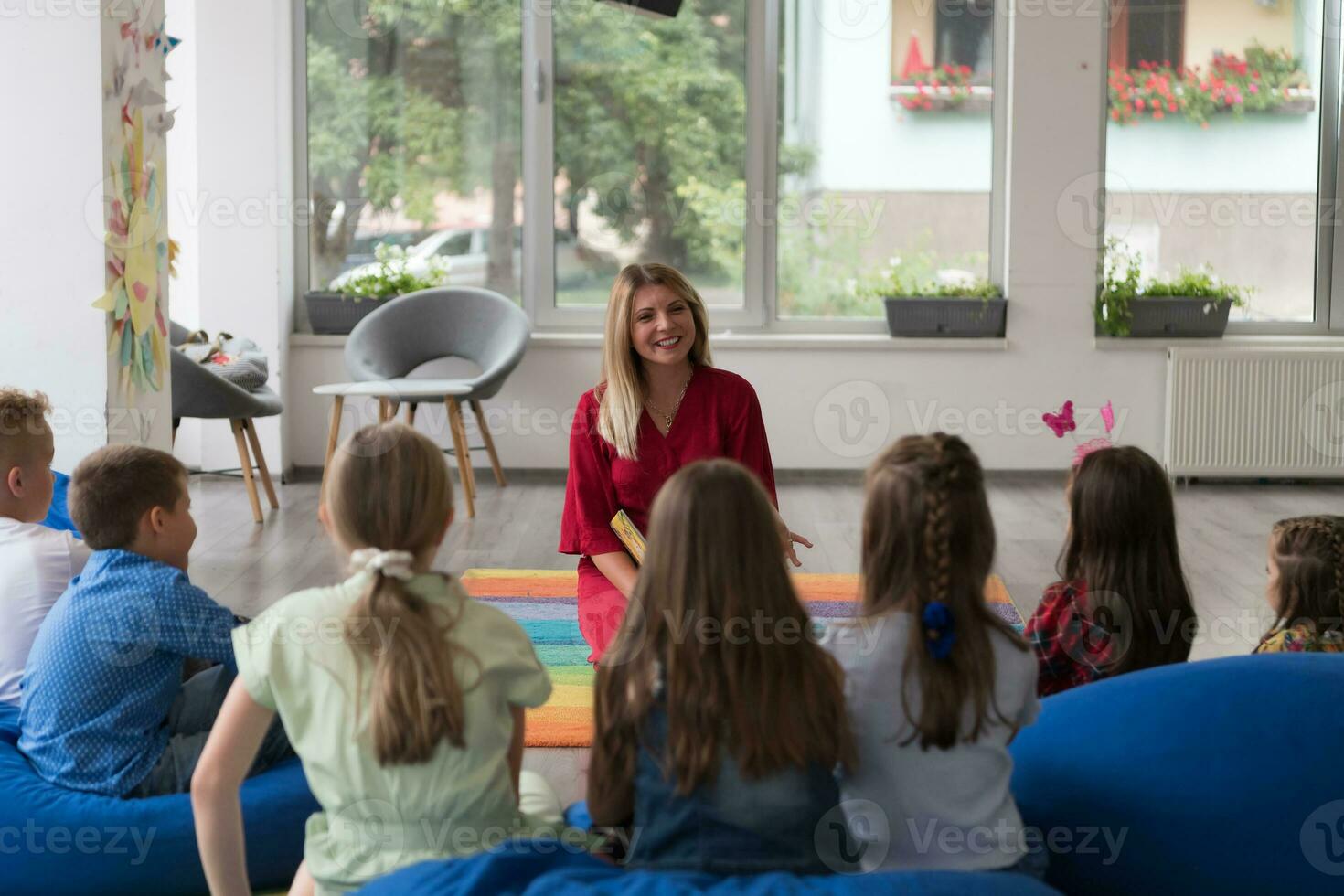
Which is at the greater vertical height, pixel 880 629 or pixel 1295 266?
pixel 1295 266

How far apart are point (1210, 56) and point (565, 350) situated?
10.6 ft

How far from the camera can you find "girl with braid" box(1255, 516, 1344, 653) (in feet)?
7.49

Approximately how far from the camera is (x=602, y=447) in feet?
9.65

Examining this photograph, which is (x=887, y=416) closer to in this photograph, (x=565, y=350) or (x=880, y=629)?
(x=565, y=350)

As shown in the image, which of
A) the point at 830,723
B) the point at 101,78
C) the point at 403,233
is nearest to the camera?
the point at 830,723

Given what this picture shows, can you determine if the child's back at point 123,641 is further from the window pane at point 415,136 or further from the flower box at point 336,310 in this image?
the window pane at point 415,136

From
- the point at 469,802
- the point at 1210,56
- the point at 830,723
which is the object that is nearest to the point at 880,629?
the point at 830,723

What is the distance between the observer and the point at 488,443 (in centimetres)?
616

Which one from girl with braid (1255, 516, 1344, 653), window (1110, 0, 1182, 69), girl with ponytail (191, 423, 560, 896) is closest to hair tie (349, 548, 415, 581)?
girl with ponytail (191, 423, 560, 896)

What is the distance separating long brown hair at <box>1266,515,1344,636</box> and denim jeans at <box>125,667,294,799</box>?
165 centimetres

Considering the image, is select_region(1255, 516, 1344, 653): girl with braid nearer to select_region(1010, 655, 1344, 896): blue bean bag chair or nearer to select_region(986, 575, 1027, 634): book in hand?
select_region(1010, 655, 1344, 896): blue bean bag chair

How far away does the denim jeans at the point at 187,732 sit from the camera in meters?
2.22

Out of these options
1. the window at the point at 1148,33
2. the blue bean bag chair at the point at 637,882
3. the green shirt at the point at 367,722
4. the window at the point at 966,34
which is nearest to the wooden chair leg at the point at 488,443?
the window at the point at 966,34

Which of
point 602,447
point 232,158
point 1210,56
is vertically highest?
point 1210,56
